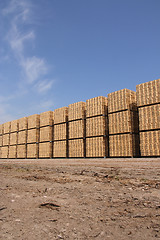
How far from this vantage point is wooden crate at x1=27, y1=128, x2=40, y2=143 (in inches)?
926

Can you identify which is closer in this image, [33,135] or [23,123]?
[33,135]

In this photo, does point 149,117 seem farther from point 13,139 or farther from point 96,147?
point 13,139

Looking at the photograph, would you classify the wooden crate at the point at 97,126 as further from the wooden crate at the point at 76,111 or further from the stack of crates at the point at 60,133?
the stack of crates at the point at 60,133

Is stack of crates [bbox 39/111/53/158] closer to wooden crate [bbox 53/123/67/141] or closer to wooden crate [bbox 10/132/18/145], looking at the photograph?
wooden crate [bbox 53/123/67/141]

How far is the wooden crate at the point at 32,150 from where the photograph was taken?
23.2 metres

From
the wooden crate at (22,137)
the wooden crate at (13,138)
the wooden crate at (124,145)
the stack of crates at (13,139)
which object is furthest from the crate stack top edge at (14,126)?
the wooden crate at (124,145)

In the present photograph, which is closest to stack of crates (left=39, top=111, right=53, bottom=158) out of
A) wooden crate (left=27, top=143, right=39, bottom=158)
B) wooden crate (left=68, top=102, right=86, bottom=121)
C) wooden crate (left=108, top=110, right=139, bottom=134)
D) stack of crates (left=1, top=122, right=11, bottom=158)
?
wooden crate (left=27, top=143, right=39, bottom=158)

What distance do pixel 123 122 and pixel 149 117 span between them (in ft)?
6.82

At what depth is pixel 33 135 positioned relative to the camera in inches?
936

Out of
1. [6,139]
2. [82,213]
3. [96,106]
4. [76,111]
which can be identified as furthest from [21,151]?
[82,213]

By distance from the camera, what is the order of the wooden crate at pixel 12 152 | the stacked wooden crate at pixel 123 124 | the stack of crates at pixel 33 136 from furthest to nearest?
the wooden crate at pixel 12 152, the stack of crates at pixel 33 136, the stacked wooden crate at pixel 123 124

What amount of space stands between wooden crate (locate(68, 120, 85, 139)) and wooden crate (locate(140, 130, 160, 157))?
605 cm

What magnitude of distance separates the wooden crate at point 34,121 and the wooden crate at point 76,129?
5.99 meters

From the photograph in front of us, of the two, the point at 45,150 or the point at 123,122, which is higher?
the point at 123,122
